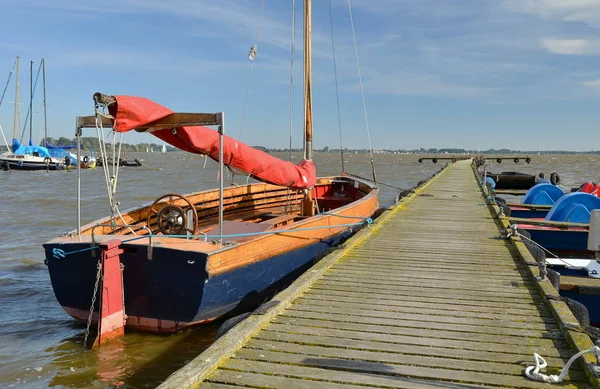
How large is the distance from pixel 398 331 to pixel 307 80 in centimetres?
826

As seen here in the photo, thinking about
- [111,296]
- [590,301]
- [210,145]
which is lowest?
[590,301]

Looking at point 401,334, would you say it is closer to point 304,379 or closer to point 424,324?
point 424,324

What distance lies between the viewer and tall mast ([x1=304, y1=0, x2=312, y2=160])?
1181 centimetres

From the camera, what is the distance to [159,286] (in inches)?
244

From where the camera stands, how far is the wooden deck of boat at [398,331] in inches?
142

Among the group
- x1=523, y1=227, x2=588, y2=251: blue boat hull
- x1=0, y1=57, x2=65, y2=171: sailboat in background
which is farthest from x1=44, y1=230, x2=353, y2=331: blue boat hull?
x1=0, y1=57, x2=65, y2=171: sailboat in background

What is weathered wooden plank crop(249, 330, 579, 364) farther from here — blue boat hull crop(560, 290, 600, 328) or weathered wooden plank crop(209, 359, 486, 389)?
blue boat hull crop(560, 290, 600, 328)

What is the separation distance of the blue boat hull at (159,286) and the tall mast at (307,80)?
5.67 m

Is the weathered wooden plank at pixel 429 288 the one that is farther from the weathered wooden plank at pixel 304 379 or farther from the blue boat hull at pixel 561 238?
the blue boat hull at pixel 561 238

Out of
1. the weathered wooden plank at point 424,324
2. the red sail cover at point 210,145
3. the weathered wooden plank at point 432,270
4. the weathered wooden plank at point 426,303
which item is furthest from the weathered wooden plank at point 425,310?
the red sail cover at point 210,145

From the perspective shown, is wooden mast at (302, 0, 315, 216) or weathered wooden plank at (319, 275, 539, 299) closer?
weathered wooden plank at (319, 275, 539, 299)

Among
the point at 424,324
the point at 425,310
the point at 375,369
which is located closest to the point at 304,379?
the point at 375,369

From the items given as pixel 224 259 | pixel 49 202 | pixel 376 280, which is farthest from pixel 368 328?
pixel 49 202

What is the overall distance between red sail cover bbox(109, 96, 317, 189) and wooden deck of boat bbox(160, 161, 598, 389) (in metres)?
2.24
